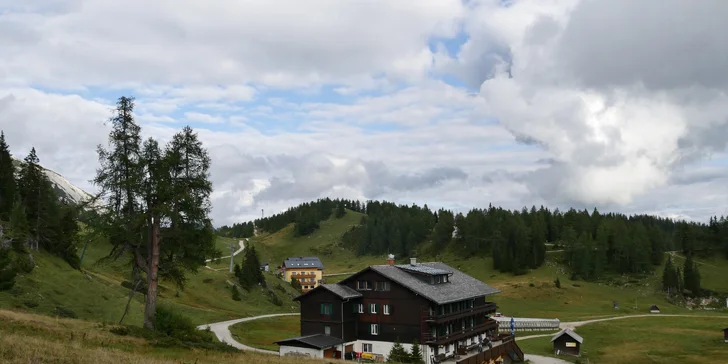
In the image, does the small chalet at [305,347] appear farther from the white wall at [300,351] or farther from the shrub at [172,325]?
the shrub at [172,325]

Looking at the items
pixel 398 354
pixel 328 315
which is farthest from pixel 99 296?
pixel 398 354

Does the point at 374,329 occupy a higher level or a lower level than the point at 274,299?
higher

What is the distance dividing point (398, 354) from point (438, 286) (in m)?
10.3

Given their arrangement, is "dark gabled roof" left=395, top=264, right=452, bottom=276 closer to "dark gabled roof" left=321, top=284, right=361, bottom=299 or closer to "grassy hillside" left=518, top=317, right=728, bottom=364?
"dark gabled roof" left=321, top=284, right=361, bottom=299

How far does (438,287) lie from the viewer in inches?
2509

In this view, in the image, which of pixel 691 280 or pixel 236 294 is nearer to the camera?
pixel 236 294

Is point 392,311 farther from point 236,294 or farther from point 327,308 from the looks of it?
point 236,294

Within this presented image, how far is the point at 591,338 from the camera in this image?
8212cm

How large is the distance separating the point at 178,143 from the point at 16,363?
22703 mm

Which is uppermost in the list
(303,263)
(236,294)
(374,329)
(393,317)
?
(303,263)

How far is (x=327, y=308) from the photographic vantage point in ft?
204

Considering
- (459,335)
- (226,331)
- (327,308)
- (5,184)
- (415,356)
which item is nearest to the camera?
(415,356)

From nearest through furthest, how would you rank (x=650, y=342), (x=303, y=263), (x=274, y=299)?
(x=650, y=342) < (x=274, y=299) < (x=303, y=263)

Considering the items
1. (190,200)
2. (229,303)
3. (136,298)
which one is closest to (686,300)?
(229,303)
